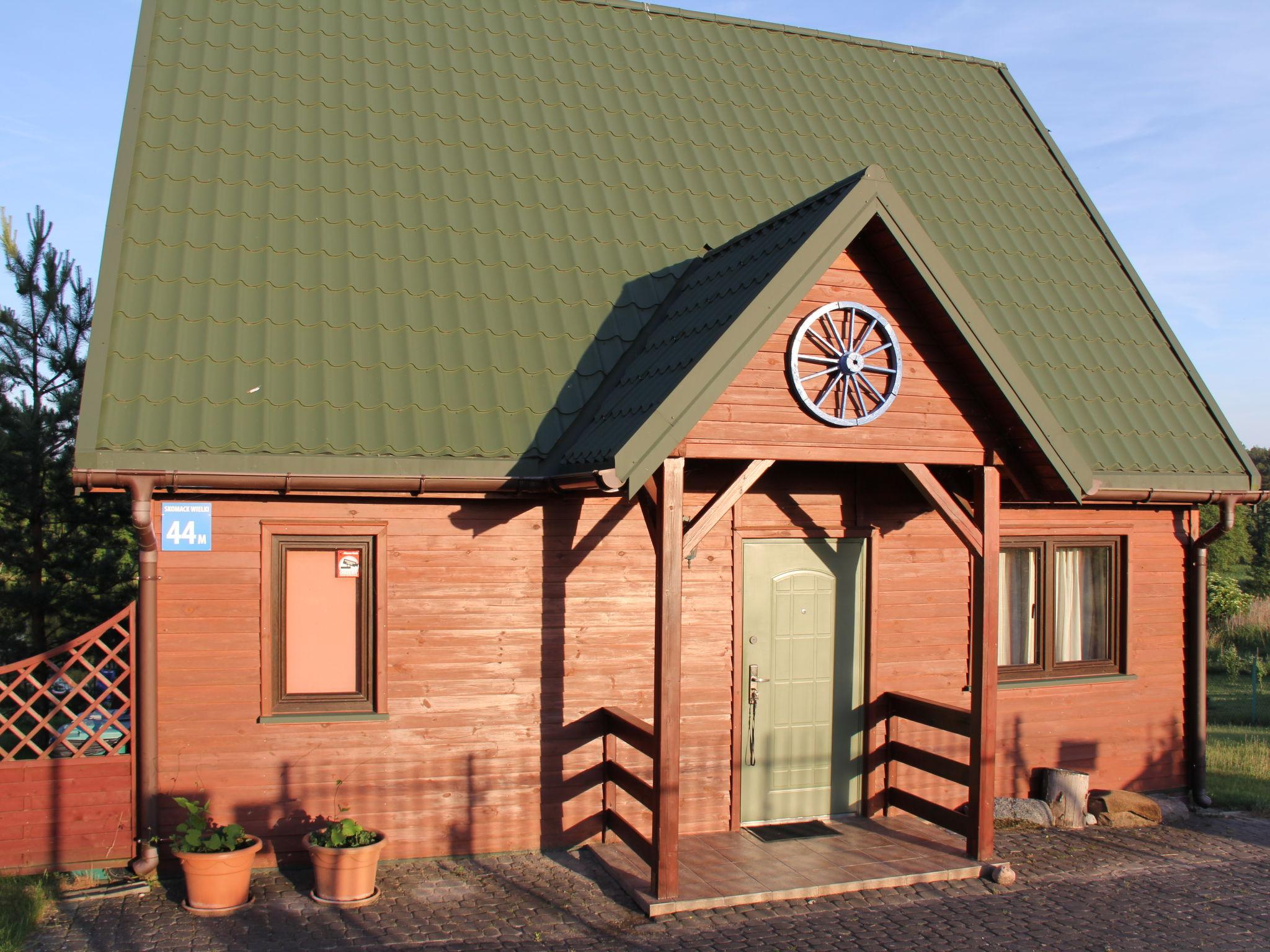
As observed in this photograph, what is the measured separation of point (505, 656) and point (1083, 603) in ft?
19.0

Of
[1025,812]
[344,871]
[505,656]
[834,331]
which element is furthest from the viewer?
[1025,812]

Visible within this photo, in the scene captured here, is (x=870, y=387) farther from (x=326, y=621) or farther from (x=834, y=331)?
(x=326, y=621)

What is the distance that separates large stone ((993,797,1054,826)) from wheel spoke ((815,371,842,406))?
4.51 metres

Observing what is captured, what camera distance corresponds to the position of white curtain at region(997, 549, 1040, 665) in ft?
33.6

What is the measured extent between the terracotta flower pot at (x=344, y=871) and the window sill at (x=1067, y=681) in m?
5.73

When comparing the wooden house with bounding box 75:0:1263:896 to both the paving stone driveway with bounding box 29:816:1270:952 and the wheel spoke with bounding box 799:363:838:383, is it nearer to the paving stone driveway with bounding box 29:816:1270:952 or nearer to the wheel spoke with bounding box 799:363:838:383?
the wheel spoke with bounding box 799:363:838:383

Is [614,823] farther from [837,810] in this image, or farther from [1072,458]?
[1072,458]

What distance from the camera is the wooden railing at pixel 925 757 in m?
8.38

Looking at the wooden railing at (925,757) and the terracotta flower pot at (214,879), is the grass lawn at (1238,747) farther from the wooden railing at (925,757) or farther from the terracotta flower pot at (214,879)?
the terracotta flower pot at (214,879)

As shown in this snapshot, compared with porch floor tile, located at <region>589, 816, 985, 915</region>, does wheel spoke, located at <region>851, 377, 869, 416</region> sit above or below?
above

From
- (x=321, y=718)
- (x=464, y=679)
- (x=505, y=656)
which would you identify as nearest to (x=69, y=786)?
(x=321, y=718)

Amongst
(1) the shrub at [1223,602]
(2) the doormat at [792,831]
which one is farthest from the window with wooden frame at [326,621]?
(1) the shrub at [1223,602]

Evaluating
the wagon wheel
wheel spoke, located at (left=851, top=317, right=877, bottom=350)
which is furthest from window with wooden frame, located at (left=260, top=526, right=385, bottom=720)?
wheel spoke, located at (left=851, top=317, right=877, bottom=350)

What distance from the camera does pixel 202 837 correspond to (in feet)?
23.7
